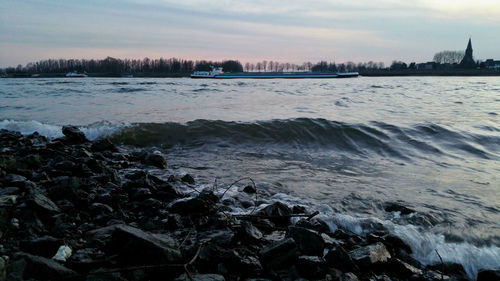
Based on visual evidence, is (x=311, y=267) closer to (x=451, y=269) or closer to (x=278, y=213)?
(x=278, y=213)

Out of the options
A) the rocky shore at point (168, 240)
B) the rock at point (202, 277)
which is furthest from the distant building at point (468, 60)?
the rock at point (202, 277)

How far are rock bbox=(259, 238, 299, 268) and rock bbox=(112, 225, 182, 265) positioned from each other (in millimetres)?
689

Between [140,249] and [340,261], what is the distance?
1.58 metres

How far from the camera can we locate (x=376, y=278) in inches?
110

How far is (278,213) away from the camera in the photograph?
397 centimetres

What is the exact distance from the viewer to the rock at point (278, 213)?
12.6ft

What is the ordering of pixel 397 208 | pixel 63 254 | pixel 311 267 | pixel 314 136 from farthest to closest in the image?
pixel 314 136 < pixel 397 208 < pixel 311 267 < pixel 63 254

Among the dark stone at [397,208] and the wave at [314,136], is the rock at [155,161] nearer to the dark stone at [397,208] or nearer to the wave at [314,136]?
the wave at [314,136]

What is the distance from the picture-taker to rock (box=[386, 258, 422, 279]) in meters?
2.96

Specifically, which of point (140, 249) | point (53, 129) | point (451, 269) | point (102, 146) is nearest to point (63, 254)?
point (140, 249)

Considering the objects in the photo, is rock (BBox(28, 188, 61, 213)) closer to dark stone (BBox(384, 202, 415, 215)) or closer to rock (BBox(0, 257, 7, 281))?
rock (BBox(0, 257, 7, 281))

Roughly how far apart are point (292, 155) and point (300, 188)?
9.73 ft

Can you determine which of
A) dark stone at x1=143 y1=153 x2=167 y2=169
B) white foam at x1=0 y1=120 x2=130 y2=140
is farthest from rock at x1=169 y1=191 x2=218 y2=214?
white foam at x1=0 y1=120 x2=130 y2=140

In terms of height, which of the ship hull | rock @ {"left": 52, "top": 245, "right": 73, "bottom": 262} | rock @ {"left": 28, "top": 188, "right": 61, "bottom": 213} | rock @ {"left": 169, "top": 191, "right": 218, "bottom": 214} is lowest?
rock @ {"left": 169, "top": 191, "right": 218, "bottom": 214}
